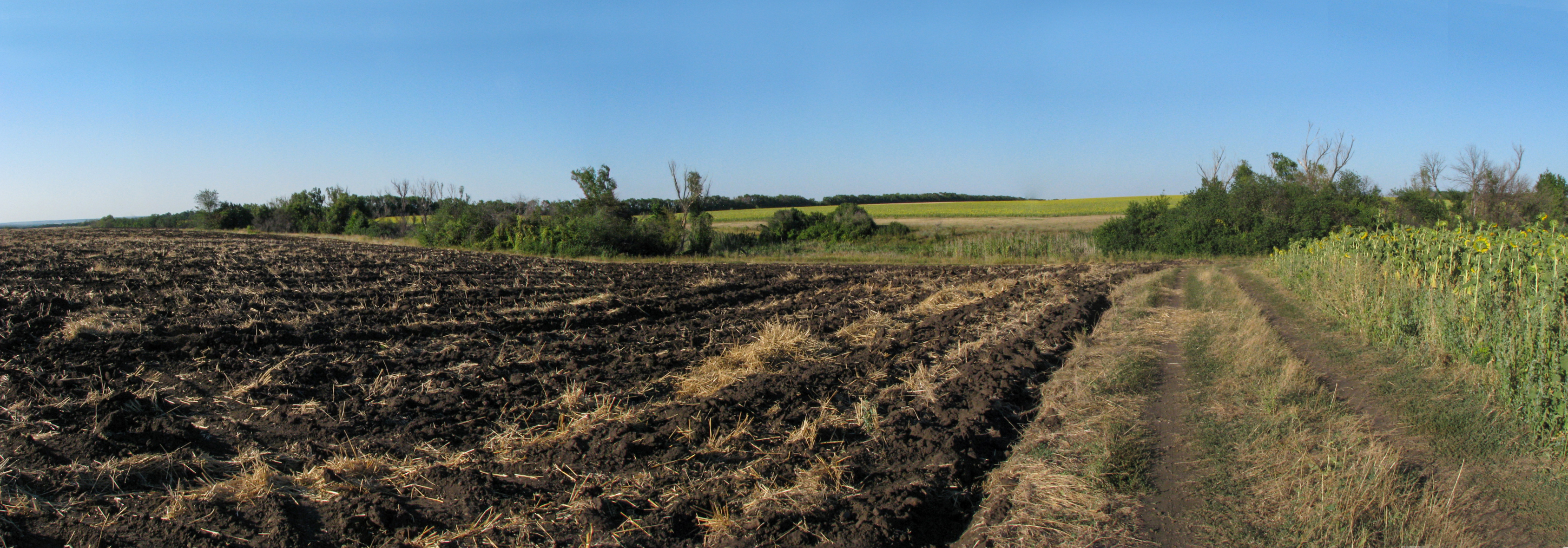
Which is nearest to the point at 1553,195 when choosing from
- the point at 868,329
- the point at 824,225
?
the point at 824,225

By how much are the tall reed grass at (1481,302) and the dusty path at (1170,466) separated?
81.8 inches

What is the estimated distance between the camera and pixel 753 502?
3930mm

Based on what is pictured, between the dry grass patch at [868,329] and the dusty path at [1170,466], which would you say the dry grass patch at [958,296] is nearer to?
the dry grass patch at [868,329]

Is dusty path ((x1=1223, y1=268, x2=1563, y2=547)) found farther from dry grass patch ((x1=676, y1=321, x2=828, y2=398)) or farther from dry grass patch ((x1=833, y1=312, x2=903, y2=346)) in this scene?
dry grass patch ((x1=676, y1=321, x2=828, y2=398))

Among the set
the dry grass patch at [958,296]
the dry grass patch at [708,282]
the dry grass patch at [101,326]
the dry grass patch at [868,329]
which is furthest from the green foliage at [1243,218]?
the dry grass patch at [101,326]

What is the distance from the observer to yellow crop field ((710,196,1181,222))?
64.9 m

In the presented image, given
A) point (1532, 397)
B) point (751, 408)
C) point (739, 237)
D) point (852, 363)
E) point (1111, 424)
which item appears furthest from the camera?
point (739, 237)

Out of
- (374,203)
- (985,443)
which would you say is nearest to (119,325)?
(985,443)

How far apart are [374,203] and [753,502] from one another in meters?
74.6

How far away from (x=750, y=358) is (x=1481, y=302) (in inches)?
275

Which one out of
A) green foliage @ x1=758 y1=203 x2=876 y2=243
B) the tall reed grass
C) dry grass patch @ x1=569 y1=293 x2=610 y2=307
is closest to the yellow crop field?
green foliage @ x1=758 y1=203 x2=876 y2=243

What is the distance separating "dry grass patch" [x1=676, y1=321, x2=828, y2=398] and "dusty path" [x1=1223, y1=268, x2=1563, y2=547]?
16.0ft

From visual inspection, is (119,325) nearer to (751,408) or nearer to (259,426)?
(259,426)

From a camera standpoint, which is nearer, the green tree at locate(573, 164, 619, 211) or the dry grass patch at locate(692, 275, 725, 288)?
the dry grass patch at locate(692, 275, 725, 288)
